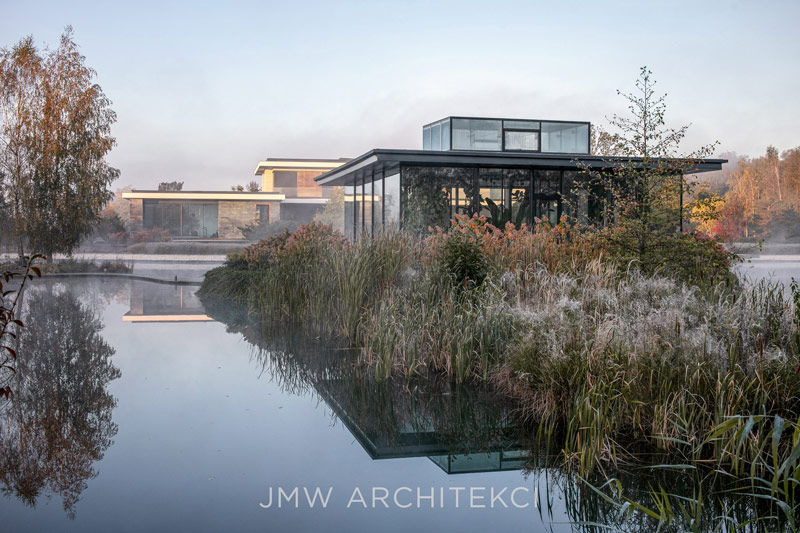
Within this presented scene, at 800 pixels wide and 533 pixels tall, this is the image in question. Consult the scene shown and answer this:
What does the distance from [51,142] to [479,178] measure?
35.7 ft

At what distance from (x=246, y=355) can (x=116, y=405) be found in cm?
237

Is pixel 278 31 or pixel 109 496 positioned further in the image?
pixel 278 31

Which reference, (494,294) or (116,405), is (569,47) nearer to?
(494,294)

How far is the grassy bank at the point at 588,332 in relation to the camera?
435 centimetres

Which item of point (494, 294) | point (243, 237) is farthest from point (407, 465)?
point (243, 237)

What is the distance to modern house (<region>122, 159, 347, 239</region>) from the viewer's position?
123 feet

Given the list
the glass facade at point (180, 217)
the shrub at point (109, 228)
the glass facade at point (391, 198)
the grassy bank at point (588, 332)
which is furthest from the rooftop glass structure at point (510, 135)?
the shrub at point (109, 228)

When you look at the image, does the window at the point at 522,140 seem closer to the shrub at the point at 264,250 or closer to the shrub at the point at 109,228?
the shrub at the point at 264,250

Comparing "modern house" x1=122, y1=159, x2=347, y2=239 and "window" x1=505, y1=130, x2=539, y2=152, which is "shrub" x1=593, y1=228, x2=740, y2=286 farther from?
"modern house" x1=122, y1=159, x2=347, y2=239

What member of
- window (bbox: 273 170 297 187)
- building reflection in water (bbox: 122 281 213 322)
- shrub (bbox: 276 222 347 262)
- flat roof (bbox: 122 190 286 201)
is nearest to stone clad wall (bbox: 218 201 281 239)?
flat roof (bbox: 122 190 286 201)

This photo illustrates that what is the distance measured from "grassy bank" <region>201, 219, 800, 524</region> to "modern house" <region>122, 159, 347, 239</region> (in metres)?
28.0

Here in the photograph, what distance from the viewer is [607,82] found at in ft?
66.3

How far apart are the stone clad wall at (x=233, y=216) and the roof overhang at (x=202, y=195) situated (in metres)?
0.46

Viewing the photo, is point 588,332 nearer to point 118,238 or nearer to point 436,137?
point 436,137
